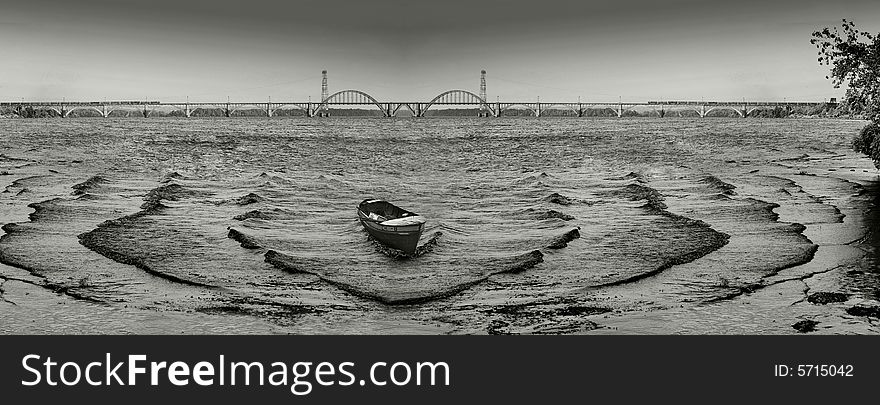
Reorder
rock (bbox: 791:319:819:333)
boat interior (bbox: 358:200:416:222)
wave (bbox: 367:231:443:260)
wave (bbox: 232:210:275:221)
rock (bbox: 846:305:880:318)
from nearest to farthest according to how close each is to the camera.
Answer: rock (bbox: 791:319:819:333) < rock (bbox: 846:305:880:318) < wave (bbox: 367:231:443:260) < boat interior (bbox: 358:200:416:222) < wave (bbox: 232:210:275:221)

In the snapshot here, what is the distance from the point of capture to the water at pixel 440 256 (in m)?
18.5

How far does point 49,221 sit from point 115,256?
8542mm

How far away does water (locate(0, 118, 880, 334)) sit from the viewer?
60.6 ft

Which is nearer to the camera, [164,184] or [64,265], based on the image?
[64,265]

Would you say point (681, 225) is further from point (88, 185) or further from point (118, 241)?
point (88, 185)

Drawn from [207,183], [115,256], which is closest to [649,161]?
[207,183]

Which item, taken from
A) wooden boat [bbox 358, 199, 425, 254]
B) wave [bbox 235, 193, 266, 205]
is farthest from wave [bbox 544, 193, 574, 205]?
wooden boat [bbox 358, 199, 425, 254]

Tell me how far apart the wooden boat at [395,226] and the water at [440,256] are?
503mm

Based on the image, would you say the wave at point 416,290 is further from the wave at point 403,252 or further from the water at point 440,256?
the wave at point 403,252

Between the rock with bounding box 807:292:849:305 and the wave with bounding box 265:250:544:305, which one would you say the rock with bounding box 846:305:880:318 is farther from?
the wave with bounding box 265:250:544:305

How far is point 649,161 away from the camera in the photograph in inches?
3036

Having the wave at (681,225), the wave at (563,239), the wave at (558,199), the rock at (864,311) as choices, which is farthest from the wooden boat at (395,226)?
the wave at (558,199)

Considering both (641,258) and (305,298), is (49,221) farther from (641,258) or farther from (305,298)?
(641,258)

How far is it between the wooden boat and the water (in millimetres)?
503
